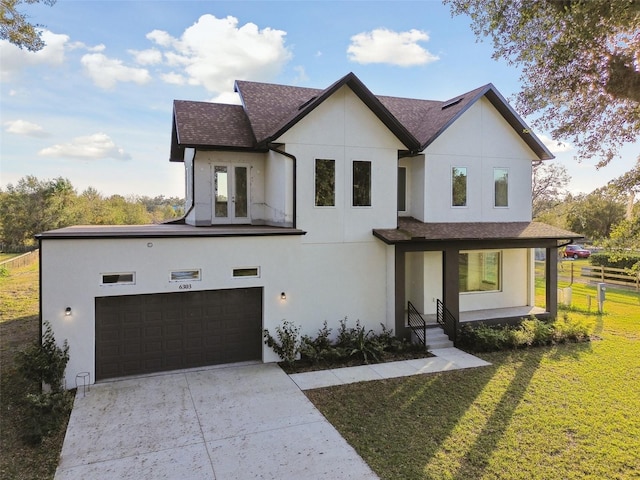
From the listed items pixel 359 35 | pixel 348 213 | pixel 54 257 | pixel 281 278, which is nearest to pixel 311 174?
pixel 348 213

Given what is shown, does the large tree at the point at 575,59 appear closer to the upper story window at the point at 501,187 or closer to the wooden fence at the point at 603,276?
the upper story window at the point at 501,187

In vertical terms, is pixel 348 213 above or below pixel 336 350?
above

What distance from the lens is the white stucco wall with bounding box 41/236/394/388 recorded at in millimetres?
9039

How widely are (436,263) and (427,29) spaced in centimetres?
796

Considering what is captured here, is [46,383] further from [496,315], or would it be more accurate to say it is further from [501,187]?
[501,187]

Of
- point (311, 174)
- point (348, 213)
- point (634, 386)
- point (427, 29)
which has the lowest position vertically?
point (634, 386)

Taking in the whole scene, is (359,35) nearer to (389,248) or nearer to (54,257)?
(389,248)

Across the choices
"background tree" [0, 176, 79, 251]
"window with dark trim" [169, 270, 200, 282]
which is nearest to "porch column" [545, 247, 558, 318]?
"window with dark trim" [169, 270, 200, 282]

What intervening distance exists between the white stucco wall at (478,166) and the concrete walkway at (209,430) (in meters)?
6.57

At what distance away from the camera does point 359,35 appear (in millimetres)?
13820

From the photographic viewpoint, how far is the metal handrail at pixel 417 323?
12.3 metres

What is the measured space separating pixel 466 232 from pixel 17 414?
42.1 ft

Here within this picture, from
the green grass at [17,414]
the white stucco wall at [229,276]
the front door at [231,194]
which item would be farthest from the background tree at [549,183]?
the green grass at [17,414]

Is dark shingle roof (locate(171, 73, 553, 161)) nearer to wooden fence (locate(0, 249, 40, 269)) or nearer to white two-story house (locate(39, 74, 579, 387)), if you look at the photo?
white two-story house (locate(39, 74, 579, 387))
